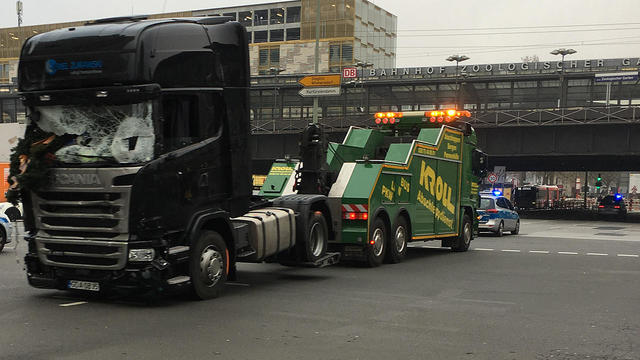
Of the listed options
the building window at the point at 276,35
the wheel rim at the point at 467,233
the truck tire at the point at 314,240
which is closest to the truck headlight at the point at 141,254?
the truck tire at the point at 314,240

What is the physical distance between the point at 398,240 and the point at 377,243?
93 cm

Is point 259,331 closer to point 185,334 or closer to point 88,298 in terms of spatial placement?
point 185,334

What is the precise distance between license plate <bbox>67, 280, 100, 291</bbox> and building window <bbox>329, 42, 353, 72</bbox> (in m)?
87.2

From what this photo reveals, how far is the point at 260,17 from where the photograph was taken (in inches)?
4161

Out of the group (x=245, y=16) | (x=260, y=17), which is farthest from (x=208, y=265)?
(x=245, y=16)

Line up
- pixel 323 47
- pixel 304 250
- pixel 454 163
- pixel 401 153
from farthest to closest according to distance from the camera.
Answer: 1. pixel 323 47
2. pixel 454 163
3. pixel 401 153
4. pixel 304 250

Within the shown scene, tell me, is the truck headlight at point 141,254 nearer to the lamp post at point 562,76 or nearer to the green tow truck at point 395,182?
the green tow truck at point 395,182

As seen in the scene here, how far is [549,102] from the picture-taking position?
6106cm

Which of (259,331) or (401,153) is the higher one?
(401,153)

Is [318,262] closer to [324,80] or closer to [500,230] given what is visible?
[324,80]

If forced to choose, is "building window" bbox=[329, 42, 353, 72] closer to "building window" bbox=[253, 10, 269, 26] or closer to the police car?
"building window" bbox=[253, 10, 269, 26]

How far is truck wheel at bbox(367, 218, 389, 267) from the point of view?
13.8 m

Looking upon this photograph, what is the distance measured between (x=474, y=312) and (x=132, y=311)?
14.3ft

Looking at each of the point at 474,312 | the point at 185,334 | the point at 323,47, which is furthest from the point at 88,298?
the point at 323,47
